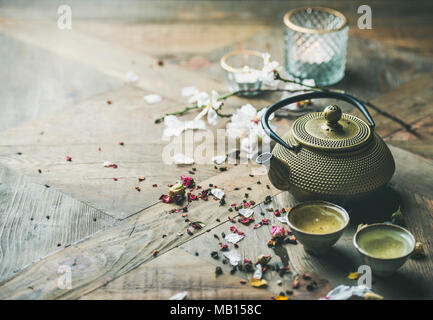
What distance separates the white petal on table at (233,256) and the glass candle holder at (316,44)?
88 cm

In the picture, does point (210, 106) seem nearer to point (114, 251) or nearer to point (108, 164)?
point (108, 164)

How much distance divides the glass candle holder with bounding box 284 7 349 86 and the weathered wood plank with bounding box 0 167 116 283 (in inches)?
36.4

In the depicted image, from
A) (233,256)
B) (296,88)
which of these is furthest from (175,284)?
(296,88)

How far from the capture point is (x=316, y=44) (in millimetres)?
1750

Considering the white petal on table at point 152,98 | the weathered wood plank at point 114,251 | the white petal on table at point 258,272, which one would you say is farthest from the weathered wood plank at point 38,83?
the white petal on table at point 258,272

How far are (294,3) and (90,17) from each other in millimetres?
989

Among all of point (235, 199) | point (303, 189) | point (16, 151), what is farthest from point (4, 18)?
point (303, 189)

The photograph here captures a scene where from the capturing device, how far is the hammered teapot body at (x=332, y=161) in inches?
45.6

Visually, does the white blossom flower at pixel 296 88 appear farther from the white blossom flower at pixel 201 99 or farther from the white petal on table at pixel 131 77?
the white petal on table at pixel 131 77

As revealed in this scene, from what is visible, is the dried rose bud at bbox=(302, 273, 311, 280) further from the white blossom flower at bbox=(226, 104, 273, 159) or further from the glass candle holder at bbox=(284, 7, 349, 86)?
the glass candle holder at bbox=(284, 7, 349, 86)

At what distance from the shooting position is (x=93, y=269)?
1.08 m

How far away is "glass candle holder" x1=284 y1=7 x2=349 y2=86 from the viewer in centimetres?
174

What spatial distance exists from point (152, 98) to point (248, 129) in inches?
16.6

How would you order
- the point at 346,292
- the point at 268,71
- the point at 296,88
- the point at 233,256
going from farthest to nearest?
the point at 296,88, the point at 268,71, the point at 233,256, the point at 346,292
